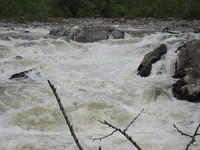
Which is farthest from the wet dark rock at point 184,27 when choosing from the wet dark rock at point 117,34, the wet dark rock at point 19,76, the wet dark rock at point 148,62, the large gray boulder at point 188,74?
the wet dark rock at point 19,76

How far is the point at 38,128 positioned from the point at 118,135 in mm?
1393

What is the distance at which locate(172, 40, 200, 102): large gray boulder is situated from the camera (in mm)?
7492

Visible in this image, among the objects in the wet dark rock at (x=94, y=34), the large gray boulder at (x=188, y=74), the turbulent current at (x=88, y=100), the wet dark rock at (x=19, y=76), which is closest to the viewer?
the turbulent current at (x=88, y=100)

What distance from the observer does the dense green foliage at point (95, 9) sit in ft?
90.1

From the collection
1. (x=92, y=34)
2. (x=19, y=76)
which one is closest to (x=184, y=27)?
(x=92, y=34)

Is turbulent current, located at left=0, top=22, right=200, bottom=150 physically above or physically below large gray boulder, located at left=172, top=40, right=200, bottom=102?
below

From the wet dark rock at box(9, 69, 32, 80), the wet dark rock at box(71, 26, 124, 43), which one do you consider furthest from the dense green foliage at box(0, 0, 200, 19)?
the wet dark rock at box(9, 69, 32, 80)

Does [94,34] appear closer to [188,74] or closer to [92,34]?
[92,34]

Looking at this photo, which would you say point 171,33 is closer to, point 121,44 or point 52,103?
point 121,44

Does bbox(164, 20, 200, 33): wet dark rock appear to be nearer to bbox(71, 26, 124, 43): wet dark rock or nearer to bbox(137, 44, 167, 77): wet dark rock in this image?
bbox(71, 26, 124, 43): wet dark rock

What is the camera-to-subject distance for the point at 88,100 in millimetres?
7129

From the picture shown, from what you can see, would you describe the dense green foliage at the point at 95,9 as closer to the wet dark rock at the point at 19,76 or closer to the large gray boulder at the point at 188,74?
the wet dark rock at the point at 19,76

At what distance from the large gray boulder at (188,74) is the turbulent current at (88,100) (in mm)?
226

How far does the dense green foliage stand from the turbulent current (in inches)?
613
